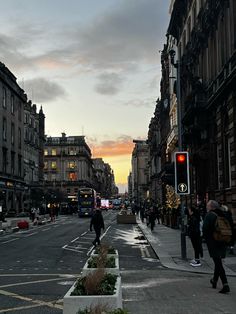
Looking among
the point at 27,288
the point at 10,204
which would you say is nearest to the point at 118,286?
the point at 27,288

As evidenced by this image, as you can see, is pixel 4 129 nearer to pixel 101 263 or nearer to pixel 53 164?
pixel 101 263

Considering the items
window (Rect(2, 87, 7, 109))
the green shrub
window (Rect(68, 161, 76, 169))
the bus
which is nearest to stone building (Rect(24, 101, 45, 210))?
the bus

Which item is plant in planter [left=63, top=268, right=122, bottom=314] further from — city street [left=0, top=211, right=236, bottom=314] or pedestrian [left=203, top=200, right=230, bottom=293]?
Answer: pedestrian [left=203, top=200, right=230, bottom=293]

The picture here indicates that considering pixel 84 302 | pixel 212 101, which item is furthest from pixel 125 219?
pixel 84 302

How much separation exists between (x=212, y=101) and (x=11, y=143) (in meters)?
52.5

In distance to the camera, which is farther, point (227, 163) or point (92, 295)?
point (227, 163)

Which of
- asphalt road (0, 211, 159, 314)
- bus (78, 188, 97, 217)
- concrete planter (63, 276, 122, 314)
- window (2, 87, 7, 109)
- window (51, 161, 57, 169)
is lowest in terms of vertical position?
asphalt road (0, 211, 159, 314)

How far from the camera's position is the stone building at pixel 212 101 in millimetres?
25812

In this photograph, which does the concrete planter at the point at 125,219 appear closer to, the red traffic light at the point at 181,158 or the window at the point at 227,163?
the window at the point at 227,163

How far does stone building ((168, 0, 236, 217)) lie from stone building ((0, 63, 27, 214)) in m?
37.0

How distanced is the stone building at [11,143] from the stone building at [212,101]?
37028 millimetres

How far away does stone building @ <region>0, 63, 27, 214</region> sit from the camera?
71688 millimetres

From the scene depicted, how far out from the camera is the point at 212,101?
96.5 feet

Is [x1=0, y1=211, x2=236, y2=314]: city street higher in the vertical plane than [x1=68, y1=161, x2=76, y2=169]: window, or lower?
lower
